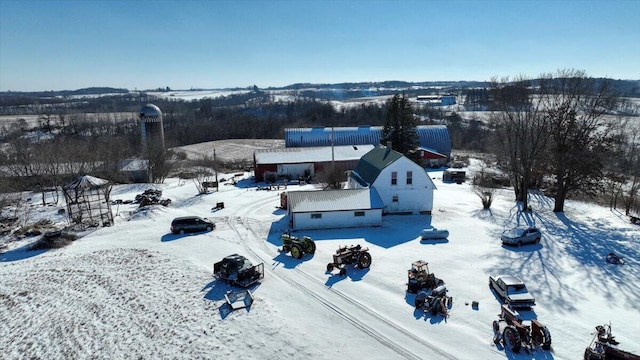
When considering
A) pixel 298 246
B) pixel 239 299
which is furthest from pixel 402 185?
pixel 239 299

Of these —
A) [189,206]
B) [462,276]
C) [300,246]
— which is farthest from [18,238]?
[462,276]

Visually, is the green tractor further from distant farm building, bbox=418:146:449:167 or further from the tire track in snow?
distant farm building, bbox=418:146:449:167

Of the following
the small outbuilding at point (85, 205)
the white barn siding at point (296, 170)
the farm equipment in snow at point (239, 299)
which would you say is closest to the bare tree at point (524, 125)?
the white barn siding at point (296, 170)

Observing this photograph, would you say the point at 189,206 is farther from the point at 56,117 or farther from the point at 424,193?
the point at 56,117

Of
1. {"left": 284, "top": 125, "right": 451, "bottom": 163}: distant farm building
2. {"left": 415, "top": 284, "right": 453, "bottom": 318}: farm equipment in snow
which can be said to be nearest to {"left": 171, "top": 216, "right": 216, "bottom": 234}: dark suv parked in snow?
{"left": 415, "top": 284, "right": 453, "bottom": 318}: farm equipment in snow

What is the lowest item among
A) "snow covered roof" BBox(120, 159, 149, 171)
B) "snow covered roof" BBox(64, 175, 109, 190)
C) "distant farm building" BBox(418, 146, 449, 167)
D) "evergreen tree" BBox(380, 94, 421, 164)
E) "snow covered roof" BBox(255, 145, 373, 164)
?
"distant farm building" BBox(418, 146, 449, 167)

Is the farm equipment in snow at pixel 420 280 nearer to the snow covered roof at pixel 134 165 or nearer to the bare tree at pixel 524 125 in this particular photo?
the bare tree at pixel 524 125

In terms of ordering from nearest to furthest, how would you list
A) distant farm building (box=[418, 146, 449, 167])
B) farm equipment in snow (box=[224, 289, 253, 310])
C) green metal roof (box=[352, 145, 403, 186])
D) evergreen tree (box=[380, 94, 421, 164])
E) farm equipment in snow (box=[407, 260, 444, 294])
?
farm equipment in snow (box=[224, 289, 253, 310]), farm equipment in snow (box=[407, 260, 444, 294]), green metal roof (box=[352, 145, 403, 186]), evergreen tree (box=[380, 94, 421, 164]), distant farm building (box=[418, 146, 449, 167])

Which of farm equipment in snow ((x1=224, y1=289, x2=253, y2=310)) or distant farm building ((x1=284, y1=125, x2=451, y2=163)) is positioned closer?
farm equipment in snow ((x1=224, y1=289, x2=253, y2=310))
